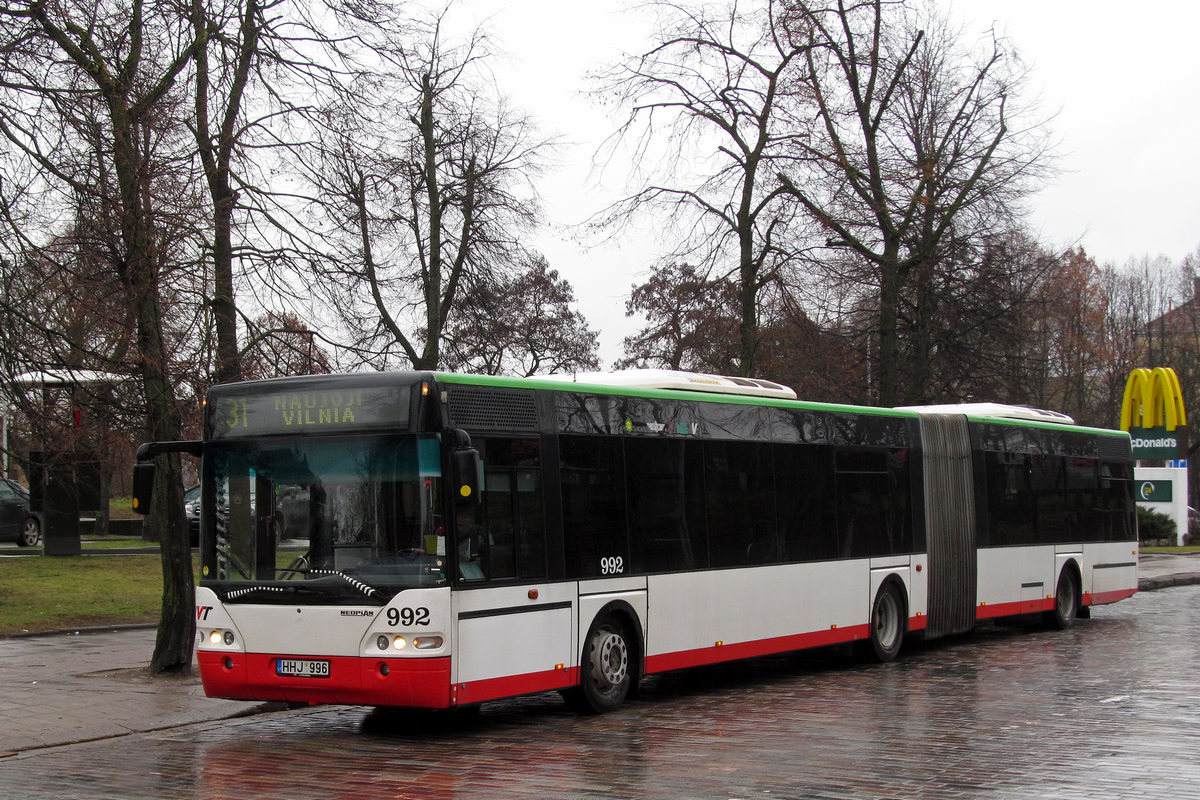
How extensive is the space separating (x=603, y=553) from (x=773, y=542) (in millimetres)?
3134

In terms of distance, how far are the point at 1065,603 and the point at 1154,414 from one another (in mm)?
28454

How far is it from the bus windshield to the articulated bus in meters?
0.02

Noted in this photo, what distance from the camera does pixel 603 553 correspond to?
12.1 meters

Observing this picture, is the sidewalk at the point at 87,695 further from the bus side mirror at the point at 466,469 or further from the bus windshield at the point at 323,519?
the bus side mirror at the point at 466,469

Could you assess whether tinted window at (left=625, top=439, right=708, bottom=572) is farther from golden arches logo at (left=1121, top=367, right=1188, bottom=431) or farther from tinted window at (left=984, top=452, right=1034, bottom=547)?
golden arches logo at (left=1121, top=367, right=1188, bottom=431)

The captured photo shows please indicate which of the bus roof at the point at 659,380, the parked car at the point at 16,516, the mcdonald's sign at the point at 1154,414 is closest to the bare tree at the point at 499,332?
the bus roof at the point at 659,380

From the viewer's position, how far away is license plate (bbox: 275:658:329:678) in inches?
410

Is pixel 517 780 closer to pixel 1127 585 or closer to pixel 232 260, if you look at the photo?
pixel 232 260

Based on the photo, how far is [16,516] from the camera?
3397cm

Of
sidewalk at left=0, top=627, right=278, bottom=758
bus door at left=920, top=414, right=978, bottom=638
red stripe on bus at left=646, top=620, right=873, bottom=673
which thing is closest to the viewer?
sidewalk at left=0, top=627, right=278, bottom=758

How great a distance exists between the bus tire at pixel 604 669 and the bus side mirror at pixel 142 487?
13.0 ft

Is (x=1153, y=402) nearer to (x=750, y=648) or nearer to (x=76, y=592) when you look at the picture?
(x=750, y=648)

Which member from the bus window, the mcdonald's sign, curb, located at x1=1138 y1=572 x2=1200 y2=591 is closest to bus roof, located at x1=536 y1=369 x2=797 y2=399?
the bus window

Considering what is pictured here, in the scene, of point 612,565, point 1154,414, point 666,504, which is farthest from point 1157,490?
point 612,565
